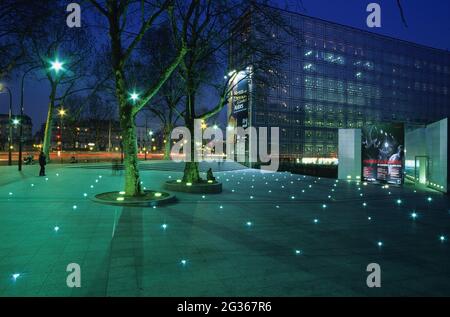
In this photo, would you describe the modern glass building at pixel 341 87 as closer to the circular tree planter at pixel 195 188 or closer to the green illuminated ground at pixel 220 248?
the circular tree planter at pixel 195 188

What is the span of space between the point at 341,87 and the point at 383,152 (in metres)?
57.3

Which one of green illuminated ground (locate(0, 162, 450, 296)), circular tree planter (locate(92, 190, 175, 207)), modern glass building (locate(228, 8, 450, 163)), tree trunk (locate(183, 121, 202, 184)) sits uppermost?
modern glass building (locate(228, 8, 450, 163))

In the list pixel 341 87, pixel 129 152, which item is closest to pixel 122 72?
pixel 129 152

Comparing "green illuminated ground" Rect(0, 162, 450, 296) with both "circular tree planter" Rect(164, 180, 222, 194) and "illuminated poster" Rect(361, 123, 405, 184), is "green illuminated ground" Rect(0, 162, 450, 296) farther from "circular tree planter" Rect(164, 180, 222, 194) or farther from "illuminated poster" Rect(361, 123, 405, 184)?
"illuminated poster" Rect(361, 123, 405, 184)

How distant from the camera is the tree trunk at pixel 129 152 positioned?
1266cm

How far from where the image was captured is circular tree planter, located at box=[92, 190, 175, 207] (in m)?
11.8

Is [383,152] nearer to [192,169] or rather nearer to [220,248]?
[192,169]

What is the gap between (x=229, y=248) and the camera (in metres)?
7.15

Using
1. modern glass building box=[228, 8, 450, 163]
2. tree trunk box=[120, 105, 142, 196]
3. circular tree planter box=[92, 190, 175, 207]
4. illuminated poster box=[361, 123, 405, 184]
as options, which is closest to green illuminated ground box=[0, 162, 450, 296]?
circular tree planter box=[92, 190, 175, 207]

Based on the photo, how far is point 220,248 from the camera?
713 cm

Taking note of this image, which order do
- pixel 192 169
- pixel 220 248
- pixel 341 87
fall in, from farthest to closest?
pixel 341 87
pixel 192 169
pixel 220 248

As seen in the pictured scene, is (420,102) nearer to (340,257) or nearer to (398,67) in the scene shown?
(398,67)

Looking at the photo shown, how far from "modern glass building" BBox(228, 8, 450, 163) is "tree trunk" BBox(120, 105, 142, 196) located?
157 feet

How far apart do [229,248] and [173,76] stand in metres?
28.2
